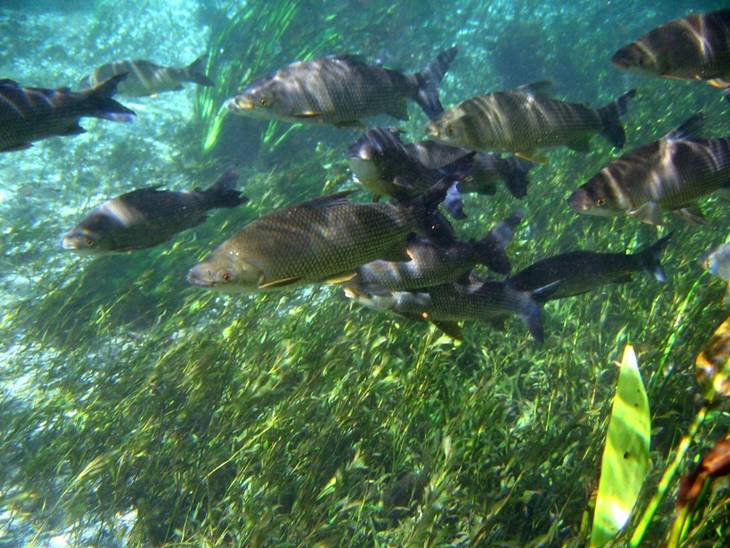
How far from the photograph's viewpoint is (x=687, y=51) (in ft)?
13.6

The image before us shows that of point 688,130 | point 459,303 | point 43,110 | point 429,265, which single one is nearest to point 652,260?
point 688,130

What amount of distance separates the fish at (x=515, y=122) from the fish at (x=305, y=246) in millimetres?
1623

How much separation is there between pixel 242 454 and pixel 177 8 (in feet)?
99.7

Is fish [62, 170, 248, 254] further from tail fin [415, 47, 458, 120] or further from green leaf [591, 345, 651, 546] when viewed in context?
green leaf [591, 345, 651, 546]

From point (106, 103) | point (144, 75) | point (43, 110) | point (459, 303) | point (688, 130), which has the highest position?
point (144, 75)

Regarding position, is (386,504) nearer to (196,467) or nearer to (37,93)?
(196,467)

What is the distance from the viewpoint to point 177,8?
2716 centimetres

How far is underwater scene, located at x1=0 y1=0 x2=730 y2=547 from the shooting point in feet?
10.1

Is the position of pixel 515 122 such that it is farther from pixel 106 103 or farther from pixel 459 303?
pixel 106 103

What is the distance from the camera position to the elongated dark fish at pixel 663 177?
3928 millimetres

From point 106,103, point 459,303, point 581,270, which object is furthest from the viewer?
point 106,103

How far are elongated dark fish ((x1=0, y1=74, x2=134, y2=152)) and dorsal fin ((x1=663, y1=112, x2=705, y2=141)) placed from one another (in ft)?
18.2

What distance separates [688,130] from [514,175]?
5.03ft

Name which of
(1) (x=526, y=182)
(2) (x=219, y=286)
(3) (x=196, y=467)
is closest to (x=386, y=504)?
(3) (x=196, y=467)
